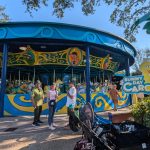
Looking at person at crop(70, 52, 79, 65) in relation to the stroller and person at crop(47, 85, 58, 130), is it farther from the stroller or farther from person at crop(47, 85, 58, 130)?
the stroller

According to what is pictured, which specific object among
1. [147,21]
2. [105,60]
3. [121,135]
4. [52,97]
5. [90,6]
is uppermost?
[90,6]

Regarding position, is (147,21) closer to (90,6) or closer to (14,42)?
(90,6)

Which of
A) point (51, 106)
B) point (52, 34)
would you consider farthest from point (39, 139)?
point (52, 34)

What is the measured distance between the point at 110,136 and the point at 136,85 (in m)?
1.31

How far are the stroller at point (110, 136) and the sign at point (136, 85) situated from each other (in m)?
0.77

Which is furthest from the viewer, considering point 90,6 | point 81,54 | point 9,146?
point 81,54

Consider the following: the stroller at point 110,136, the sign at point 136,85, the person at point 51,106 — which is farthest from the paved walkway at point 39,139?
the sign at point 136,85

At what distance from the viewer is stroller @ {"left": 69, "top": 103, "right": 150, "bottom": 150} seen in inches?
183

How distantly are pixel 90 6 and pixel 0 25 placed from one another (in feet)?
17.3

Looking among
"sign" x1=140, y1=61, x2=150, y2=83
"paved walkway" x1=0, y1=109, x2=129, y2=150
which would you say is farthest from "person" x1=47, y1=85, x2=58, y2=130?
"sign" x1=140, y1=61, x2=150, y2=83

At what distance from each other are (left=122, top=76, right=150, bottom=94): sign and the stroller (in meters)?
0.77

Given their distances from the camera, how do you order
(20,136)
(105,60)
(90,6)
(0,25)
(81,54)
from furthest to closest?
1. (105,60)
2. (81,54)
3. (0,25)
4. (90,6)
5. (20,136)

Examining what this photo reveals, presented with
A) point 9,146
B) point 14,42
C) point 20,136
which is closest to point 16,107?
point 14,42

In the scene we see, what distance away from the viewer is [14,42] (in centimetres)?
1322
